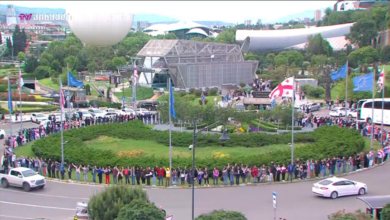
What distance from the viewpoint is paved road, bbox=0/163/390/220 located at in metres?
18.8

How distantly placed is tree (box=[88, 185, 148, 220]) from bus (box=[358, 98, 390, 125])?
26568 millimetres

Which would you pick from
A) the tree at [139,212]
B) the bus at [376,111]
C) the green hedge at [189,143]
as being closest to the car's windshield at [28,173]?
the green hedge at [189,143]

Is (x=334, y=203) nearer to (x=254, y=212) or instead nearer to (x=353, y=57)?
(x=254, y=212)

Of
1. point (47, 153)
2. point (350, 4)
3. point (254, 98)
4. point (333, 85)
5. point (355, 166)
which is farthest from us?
point (350, 4)

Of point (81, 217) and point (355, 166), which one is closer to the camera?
point (81, 217)

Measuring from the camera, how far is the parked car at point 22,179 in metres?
22.2

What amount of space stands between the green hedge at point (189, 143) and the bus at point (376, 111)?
634 centimetres

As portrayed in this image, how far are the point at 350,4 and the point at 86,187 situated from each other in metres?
166

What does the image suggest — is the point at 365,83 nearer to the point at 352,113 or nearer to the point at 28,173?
the point at 352,113

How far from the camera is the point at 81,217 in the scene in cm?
1761

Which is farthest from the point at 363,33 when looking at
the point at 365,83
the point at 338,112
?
the point at 365,83

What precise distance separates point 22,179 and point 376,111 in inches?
1029

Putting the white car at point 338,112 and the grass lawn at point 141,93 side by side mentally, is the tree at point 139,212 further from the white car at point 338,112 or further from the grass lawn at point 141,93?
the grass lawn at point 141,93

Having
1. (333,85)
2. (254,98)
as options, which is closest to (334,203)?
(254,98)
